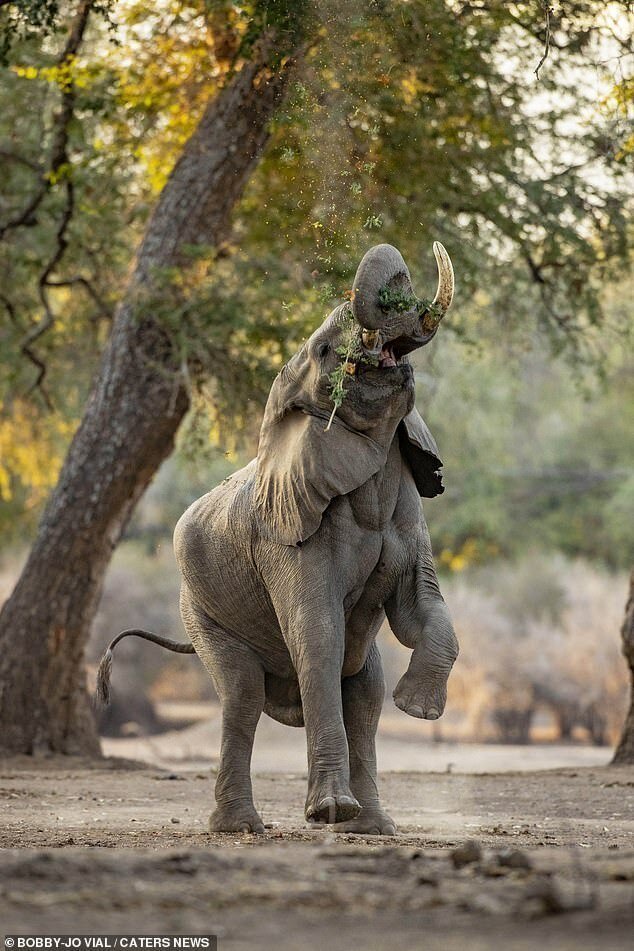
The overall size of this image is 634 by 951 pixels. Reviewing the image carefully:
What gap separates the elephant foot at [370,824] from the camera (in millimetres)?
7199

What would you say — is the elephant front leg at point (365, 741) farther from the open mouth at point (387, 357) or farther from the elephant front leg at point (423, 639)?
the open mouth at point (387, 357)

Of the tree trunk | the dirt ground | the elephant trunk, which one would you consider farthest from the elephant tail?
the tree trunk

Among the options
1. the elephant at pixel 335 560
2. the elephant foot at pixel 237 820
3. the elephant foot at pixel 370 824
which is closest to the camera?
the elephant at pixel 335 560

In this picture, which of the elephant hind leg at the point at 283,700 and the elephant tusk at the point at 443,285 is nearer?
the elephant tusk at the point at 443,285

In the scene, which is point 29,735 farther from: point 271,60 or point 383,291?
point 383,291

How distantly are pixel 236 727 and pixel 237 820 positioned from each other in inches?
18.3

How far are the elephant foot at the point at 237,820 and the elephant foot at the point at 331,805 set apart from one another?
112 cm

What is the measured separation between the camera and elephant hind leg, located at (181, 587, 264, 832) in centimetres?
745

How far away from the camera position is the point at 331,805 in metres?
6.23

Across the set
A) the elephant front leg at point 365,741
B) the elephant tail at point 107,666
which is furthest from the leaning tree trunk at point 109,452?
the elephant front leg at point 365,741

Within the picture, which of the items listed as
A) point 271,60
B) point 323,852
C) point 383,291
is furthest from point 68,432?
point 323,852

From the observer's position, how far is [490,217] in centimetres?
1399

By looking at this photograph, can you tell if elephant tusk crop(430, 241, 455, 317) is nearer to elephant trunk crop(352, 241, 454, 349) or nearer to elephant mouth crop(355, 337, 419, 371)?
elephant trunk crop(352, 241, 454, 349)

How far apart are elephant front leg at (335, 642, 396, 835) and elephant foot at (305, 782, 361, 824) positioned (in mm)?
917
